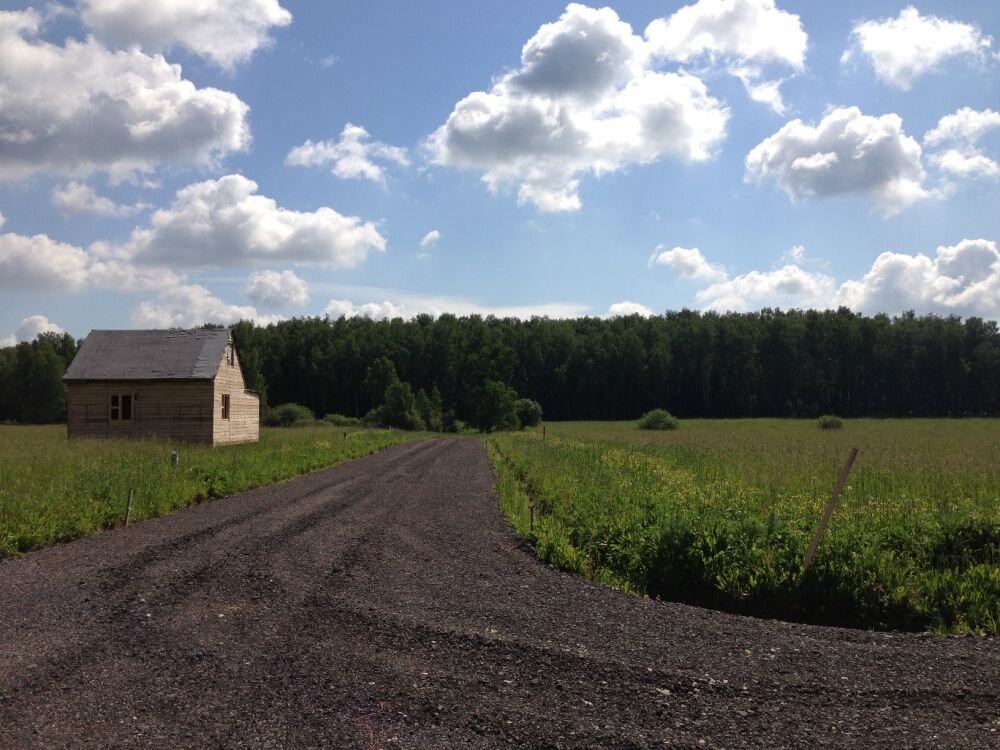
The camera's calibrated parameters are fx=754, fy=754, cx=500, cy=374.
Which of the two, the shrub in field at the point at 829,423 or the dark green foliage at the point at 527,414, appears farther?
the dark green foliage at the point at 527,414

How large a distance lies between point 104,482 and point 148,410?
63.3 ft

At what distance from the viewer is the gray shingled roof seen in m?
33.2

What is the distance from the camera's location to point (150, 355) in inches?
1346

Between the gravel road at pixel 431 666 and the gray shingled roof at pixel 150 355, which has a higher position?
the gray shingled roof at pixel 150 355

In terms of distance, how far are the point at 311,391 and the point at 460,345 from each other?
70.8 feet

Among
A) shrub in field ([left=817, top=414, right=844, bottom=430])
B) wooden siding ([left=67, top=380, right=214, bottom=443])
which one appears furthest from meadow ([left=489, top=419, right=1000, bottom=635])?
shrub in field ([left=817, top=414, right=844, bottom=430])

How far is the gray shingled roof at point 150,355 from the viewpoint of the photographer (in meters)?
33.2

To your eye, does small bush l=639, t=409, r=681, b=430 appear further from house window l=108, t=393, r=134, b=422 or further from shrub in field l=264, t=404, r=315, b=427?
house window l=108, t=393, r=134, b=422

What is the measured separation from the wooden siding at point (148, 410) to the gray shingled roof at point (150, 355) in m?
0.41

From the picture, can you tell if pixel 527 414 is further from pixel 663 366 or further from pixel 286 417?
pixel 663 366

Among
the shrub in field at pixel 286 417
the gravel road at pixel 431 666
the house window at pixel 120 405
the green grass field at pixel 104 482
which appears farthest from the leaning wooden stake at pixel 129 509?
the shrub in field at pixel 286 417

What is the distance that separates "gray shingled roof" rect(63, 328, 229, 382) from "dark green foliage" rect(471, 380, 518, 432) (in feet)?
124

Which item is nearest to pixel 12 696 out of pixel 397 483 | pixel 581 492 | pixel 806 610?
pixel 806 610

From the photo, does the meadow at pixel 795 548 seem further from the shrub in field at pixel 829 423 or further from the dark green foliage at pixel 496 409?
the dark green foliage at pixel 496 409
